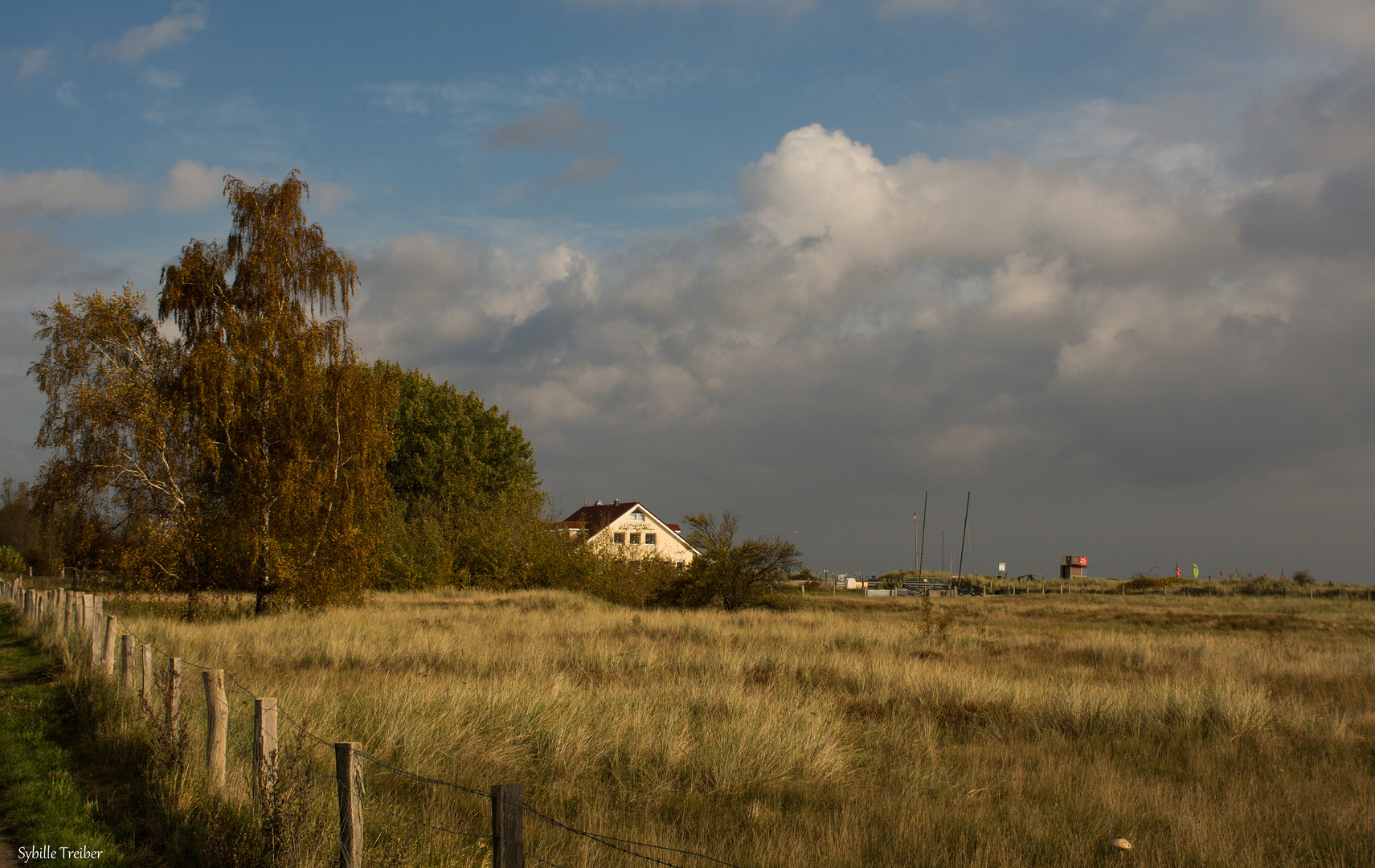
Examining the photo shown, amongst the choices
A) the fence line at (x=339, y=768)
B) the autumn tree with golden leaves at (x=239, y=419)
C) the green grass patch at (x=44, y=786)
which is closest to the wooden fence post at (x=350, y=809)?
the fence line at (x=339, y=768)

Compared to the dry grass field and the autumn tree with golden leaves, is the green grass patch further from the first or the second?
the autumn tree with golden leaves

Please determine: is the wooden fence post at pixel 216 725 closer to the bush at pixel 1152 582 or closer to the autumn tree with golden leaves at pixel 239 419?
the autumn tree with golden leaves at pixel 239 419

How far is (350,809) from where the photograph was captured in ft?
15.1

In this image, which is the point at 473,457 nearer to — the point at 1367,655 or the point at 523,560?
the point at 523,560

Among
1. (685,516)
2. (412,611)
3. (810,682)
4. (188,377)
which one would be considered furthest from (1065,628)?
(188,377)

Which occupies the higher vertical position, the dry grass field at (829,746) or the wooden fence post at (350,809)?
the wooden fence post at (350,809)

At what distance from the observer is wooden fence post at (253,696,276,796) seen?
5.43 meters

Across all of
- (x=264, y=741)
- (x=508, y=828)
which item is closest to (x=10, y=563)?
(x=264, y=741)

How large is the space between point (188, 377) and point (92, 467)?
3.11 metres

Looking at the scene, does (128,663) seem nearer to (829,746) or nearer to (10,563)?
(829,746)

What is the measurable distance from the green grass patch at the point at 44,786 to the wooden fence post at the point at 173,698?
2.41ft

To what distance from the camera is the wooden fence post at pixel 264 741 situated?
17.8ft

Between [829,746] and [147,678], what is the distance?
6.71 metres

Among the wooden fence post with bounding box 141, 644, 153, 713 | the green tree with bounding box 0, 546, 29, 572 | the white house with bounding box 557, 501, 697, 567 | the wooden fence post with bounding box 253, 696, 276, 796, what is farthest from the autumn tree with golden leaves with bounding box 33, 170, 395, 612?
the white house with bounding box 557, 501, 697, 567
